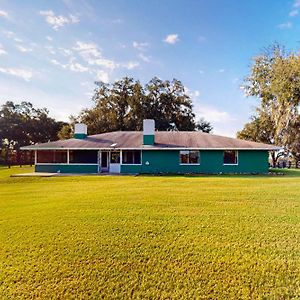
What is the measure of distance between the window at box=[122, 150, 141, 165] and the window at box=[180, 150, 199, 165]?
3.49m

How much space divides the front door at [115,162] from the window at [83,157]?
1331 millimetres

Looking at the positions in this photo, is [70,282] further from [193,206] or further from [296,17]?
[296,17]

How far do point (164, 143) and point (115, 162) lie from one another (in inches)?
173

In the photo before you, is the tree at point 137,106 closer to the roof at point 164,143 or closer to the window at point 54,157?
the roof at point 164,143

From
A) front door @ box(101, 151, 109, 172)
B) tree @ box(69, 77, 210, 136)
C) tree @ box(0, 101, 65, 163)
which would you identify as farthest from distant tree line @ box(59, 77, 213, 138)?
front door @ box(101, 151, 109, 172)

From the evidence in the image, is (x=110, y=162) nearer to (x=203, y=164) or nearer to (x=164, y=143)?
(x=164, y=143)

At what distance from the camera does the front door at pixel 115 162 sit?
22047 millimetres

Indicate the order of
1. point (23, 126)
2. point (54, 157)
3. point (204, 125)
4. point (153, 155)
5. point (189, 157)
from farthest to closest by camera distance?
point (23, 126) < point (204, 125) < point (54, 157) < point (153, 155) < point (189, 157)

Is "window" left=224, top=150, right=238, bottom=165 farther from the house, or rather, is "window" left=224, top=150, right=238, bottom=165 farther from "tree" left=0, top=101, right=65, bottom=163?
"tree" left=0, top=101, right=65, bottom=163

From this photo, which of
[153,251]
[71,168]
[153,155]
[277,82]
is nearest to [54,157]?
[71,168]

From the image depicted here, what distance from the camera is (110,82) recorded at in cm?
3894

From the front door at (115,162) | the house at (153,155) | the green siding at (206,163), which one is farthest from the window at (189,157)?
the front door at (115,162)

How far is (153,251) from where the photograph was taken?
5070 mm

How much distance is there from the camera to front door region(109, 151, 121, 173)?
22.0m
